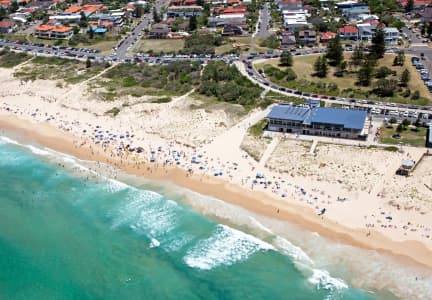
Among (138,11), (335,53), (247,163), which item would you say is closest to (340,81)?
(335,53)

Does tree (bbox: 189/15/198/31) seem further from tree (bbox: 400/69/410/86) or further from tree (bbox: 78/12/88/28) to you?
tree (bbox: 400/69/410/86)

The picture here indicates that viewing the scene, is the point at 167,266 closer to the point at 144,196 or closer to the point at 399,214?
the point at 144,196

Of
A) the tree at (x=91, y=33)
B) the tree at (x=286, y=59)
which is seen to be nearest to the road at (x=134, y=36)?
the tree at (x=91, y=33)

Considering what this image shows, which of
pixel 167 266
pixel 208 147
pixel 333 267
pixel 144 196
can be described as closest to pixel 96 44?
pixel 208 147

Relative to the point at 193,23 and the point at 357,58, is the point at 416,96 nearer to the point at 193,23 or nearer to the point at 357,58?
the point at 357,58

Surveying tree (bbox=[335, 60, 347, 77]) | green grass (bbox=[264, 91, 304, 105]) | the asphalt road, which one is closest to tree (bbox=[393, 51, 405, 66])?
tree (bbox=[335, 60, 347, 77])

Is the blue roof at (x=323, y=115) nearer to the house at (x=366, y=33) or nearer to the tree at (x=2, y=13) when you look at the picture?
the house at (x=366, y=33)

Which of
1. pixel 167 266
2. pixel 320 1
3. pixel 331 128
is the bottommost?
pixel 167 266
